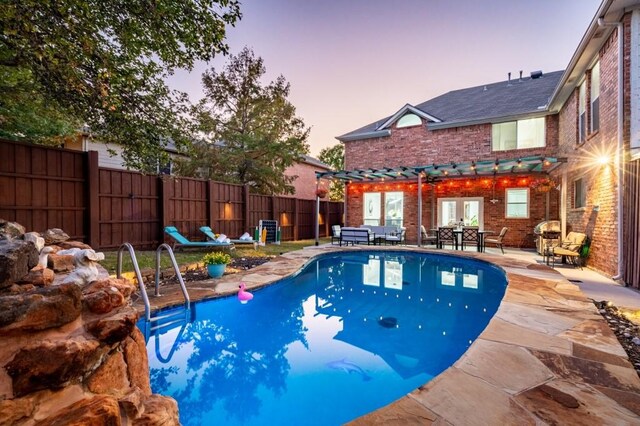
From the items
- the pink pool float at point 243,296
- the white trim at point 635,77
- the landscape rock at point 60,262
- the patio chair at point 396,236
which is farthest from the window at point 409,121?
the landscape rock at point 60,262

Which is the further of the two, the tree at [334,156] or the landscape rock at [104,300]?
the tree at [334,156]

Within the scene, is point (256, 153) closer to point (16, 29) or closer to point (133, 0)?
point (133, 0)

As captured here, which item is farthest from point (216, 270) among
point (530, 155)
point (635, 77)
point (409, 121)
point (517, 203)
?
point (530, 155)

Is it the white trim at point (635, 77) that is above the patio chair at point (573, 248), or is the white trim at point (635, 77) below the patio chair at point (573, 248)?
above

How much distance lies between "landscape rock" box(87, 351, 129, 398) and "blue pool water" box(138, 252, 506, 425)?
1152 mm

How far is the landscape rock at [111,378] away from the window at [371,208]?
14410 millimetres

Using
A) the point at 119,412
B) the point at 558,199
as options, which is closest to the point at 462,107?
the point at 558,199

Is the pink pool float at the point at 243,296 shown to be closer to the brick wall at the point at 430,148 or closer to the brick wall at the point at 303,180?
the brick wall at the point at 430,148

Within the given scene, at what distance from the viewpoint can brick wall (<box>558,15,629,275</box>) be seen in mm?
6328

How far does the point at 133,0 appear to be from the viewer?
4773mm

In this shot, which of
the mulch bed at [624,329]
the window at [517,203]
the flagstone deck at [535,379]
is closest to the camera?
the flagstone deck at [535,379]

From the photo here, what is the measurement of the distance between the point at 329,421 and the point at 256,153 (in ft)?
44.0

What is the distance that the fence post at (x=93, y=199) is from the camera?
714 cm

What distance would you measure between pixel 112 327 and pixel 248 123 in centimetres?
1477
